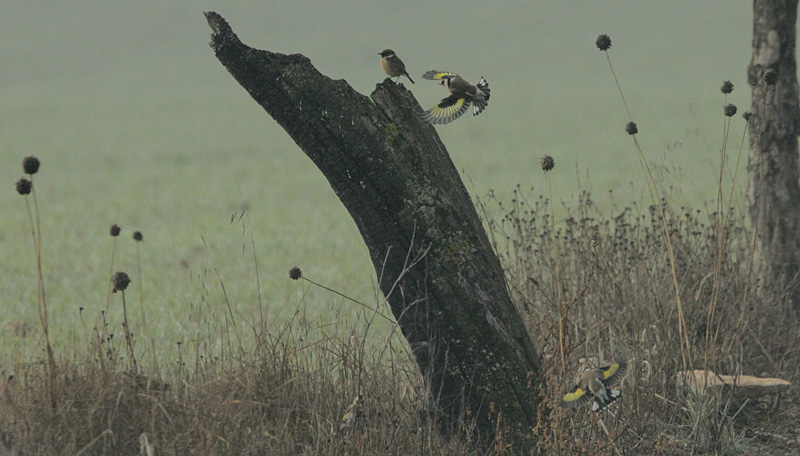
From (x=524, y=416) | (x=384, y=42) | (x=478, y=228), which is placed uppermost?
(x=384, y=42)

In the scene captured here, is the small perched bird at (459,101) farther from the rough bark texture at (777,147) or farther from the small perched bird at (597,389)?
the rough bark texture at (777,147)

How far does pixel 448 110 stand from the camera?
11.1ft

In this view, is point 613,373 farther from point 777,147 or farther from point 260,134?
point 260,134

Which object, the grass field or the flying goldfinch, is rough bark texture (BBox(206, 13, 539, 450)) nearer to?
the flying goldfinch

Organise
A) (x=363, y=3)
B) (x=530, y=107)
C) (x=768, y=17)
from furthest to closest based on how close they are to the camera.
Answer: (x=363, y=3)
(x=530, y=107)
(x=768, y=17)

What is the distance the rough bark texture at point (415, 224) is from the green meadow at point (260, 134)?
25 cm

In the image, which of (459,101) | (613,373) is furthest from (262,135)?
(613,373)

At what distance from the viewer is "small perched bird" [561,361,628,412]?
3.02 m

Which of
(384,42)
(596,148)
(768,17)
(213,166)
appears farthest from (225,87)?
(768,17)

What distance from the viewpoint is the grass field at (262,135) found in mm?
8406

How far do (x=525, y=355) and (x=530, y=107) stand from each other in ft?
93.0

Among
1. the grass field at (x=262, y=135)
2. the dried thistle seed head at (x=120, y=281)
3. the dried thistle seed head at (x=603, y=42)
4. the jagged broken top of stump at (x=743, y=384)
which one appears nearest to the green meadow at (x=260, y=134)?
the grass field at (x=262, y=135)

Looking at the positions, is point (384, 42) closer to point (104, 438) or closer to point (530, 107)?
point (530, 107)

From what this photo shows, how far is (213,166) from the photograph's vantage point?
21453 mm
